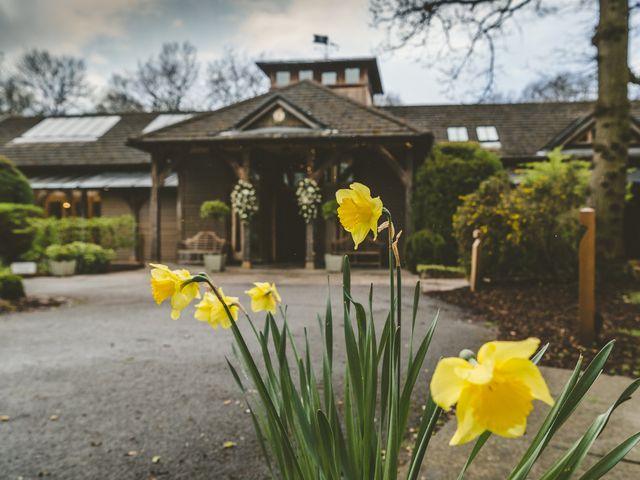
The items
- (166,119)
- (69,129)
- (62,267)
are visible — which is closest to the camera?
(62,267)

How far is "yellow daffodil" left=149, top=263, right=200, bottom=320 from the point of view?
961mm

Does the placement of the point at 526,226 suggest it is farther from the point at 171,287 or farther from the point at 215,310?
the point at 171,287

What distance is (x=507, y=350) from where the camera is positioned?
1.81 feet

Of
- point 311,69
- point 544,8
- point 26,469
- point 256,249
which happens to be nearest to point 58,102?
point 311,69

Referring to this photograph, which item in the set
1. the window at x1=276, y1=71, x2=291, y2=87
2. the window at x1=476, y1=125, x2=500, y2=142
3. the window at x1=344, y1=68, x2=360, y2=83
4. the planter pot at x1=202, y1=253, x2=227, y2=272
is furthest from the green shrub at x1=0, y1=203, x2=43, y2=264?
the window at x1=476, y1=125, x2=500, y2=142

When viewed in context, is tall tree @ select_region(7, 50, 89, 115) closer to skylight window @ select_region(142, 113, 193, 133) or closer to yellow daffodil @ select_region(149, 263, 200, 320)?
skylight window @ select_region(142, 113, 193, 133)

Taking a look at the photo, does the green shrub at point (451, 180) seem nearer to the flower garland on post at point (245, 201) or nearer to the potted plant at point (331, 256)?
the potted plant at point (331, 256)

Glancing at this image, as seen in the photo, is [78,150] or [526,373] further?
[78,150]

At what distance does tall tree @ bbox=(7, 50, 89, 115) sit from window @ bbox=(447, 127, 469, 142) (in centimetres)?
2183

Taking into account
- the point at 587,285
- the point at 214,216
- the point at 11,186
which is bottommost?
the point at 587,285

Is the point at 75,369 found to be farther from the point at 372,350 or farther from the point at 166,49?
the point at 166,49

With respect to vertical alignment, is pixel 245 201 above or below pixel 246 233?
above

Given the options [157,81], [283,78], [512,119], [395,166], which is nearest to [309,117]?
[395,166]

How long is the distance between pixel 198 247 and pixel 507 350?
13439mm
